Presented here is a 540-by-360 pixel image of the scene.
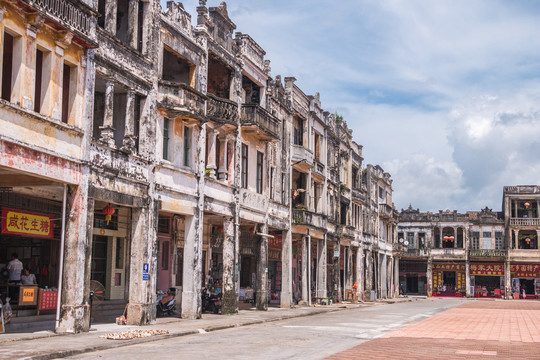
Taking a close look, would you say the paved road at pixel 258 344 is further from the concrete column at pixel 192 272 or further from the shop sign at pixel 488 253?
the shop sign at pixel 488 253

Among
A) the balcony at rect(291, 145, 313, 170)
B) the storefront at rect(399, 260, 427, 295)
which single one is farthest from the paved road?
the storefront at rect(399, 260, 427, 295)

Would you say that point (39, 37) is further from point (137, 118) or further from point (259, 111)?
point (259, 111)

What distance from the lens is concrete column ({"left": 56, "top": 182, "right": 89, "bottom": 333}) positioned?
17.9 meters

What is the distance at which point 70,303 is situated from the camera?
18.0 metres

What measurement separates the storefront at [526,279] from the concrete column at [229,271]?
2237 inches

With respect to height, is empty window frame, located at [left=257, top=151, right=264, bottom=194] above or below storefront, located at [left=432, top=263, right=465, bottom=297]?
above

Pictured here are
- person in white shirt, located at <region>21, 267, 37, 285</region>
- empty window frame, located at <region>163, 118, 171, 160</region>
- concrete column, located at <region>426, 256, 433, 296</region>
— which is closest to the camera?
person in white shirt, located at <region>21, 267, 37, 285</region>

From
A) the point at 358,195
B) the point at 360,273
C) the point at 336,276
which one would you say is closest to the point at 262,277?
the point at 336,276

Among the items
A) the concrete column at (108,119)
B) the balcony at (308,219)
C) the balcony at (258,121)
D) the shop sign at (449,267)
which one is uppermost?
the balcony at (258,121)

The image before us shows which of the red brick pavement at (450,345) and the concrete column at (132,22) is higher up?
the concrete column at (132,22)

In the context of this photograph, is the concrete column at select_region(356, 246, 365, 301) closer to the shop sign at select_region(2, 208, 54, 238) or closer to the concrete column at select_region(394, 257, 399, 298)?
the concrete column at select_region(394, 257, 399, 298)

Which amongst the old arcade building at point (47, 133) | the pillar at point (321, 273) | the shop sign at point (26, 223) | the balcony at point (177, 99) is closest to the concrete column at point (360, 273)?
the pillar at point (321, 273)

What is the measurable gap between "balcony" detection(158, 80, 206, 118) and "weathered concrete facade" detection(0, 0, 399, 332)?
0.06 metres

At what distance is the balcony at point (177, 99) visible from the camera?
919 inches
